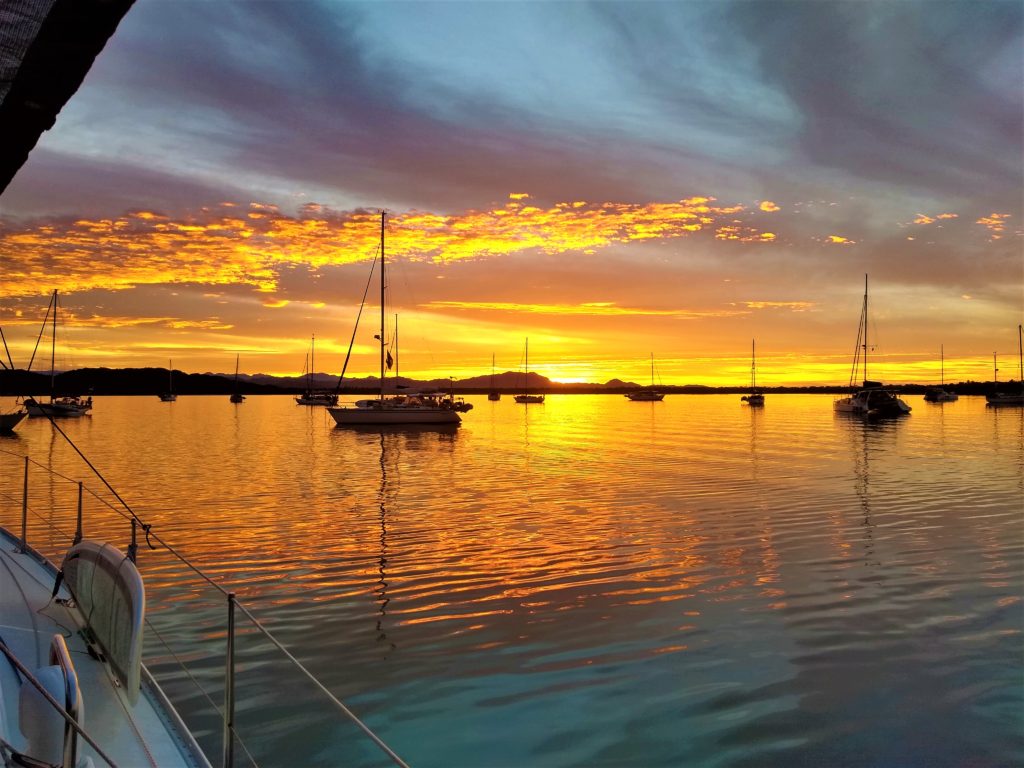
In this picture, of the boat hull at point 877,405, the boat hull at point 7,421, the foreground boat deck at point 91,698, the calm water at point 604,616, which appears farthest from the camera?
the boat hull at point 877,405

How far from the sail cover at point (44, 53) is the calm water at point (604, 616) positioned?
213 inches

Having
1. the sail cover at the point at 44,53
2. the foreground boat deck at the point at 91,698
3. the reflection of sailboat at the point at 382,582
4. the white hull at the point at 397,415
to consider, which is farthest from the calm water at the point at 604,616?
the white hull at the point at 397,415

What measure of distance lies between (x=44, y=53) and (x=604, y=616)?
367 inches

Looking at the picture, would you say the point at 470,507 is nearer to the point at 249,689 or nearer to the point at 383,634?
the point at 383,634

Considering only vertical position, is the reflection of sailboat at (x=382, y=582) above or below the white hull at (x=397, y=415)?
below

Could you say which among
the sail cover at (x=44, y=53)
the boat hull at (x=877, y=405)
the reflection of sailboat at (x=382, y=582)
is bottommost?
the reflection of sailboat at (x=382, y=582)

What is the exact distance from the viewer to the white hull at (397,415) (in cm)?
5791

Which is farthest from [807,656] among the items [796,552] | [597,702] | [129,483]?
[129,483]

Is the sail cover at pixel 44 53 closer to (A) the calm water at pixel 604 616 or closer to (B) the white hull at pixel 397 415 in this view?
(A) the calm water at pixel 604 616

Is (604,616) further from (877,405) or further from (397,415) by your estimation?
(877,405)

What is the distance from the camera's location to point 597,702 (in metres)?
7.64

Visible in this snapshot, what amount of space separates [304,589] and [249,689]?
4194 millimetres

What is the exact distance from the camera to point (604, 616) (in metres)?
10.5

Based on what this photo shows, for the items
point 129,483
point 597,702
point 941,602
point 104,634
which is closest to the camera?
point 104,634
